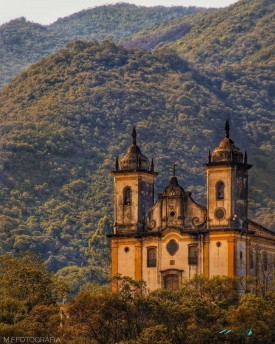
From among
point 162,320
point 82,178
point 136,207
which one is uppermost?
point 82,178

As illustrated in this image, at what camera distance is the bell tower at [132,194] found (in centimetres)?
10656

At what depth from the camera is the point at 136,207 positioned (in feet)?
350

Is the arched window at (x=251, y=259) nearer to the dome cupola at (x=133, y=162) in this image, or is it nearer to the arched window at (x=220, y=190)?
the arched window at (x=220, y=190)

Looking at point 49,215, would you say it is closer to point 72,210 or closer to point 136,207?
point 72,210

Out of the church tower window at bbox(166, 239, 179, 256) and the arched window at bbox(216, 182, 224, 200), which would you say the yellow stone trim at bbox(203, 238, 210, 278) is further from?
the arched window at bbox(216, 182, 224, 200)

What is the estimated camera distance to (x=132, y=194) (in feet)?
351

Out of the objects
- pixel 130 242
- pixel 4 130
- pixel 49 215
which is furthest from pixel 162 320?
pixel 4 130

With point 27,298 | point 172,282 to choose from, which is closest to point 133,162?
point 172,282

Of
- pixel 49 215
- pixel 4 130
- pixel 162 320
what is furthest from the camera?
pixel 4 130

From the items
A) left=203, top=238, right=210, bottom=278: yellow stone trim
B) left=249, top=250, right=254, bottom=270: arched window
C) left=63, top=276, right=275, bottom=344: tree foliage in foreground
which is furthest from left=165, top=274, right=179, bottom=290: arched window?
left=63, top=276, right=275, bottom=344: tree foliage in foreground

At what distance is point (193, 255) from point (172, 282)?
231 cm

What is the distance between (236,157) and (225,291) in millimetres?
9707

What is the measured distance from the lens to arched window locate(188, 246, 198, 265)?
339 feet

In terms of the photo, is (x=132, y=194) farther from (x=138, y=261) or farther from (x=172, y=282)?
(x=172, y=282)
